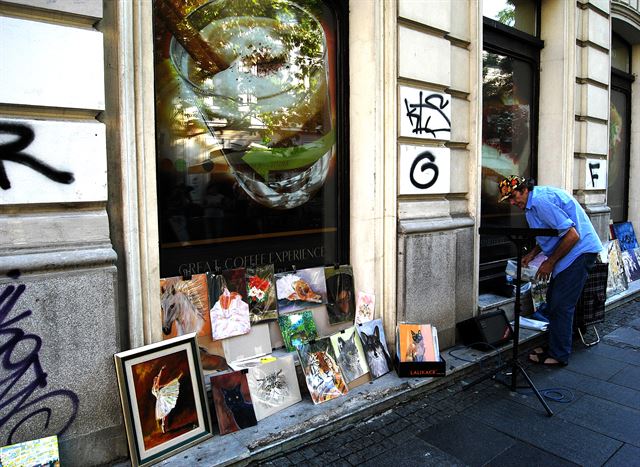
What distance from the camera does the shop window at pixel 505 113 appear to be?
638 cm

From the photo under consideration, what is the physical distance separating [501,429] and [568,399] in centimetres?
95

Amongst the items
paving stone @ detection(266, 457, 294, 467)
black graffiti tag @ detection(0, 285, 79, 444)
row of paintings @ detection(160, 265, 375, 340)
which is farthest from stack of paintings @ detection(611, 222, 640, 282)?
black graffiti tag @ detection(0, 285, 79, 444)

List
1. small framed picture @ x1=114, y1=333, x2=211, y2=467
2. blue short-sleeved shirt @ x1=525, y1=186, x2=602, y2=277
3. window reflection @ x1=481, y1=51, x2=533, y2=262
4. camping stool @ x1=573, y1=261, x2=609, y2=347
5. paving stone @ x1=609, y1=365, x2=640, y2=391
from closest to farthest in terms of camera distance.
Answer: small framed picture @ x1=114, y1=333, x2=211, y2=467
paving stone @ x1=609, y1=365, x2=640, y2=391
blue short-sleeved shirt @ x1=525, y1=186, x2=602, y2=277
camping stool @ x1=573, y1=261, x2=609, y2=347
window reflection @ x1=481, y1=51, x2=533, y2=262

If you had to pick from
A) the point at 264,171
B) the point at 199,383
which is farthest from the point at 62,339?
the point at 264,171

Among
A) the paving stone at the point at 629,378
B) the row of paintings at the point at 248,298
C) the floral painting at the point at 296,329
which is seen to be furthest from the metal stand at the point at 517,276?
the floral painting at the point at 296,329

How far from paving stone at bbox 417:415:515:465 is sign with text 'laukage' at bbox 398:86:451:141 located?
2702 mm

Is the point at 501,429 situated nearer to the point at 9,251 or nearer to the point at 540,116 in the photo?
the point at 9,251

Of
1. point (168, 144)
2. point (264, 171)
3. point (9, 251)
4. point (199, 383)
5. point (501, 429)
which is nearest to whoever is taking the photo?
point (9, 251)

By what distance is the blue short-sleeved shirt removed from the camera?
4.70 meters

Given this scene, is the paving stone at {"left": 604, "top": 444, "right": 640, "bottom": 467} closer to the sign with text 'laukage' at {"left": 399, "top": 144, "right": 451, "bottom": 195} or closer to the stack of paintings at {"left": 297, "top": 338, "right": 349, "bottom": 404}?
the stack of paintings at {"left": 297, "top": 338, "right": 349, "bottom": 404}

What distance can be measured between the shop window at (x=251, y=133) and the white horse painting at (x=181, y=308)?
0.17m

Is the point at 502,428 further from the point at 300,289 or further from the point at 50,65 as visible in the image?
the point at 50,65

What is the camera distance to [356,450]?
11.3ft

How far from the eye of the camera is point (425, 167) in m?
4.91
